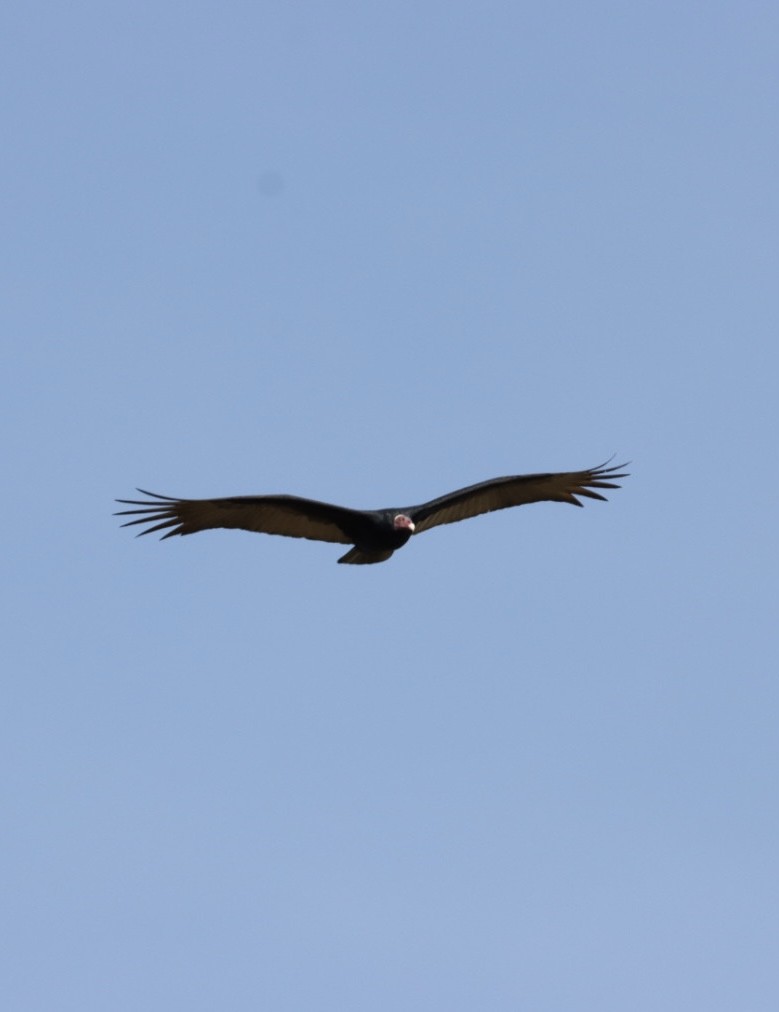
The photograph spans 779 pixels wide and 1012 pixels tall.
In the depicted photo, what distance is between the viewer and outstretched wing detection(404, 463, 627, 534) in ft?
102

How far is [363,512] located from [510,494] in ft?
11.9

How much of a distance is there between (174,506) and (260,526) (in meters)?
1.79

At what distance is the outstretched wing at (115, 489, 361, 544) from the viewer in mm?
28047

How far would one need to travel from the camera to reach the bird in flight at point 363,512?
1113 inches

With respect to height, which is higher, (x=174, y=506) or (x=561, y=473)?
(x=561, y=473)

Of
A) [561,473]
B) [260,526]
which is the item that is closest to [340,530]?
[260,526]

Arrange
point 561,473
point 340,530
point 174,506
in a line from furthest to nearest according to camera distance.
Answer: point 561,473 → point 340,530 → point 174,506

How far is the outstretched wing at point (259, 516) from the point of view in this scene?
28.0 meters

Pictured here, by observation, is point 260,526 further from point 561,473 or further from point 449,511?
point 561,473

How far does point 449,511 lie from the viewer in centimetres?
3152

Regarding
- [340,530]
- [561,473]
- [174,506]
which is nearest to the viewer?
[174,506]

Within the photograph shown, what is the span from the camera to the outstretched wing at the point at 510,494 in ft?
102

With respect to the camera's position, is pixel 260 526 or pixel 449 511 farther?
pixel 449 511

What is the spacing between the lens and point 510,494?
3228 cm
